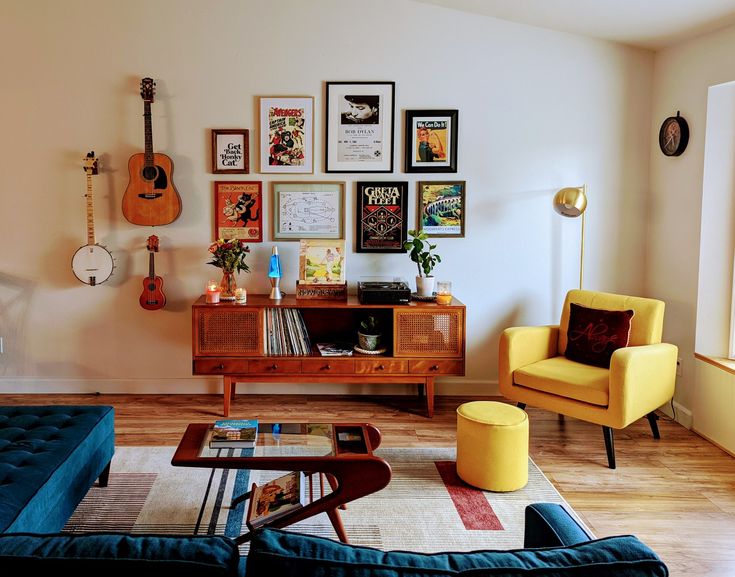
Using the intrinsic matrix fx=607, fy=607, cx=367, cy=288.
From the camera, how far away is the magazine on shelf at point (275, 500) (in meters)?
2.27

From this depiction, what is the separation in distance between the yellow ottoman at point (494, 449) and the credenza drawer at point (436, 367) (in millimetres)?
984

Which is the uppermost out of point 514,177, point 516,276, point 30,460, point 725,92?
point 725,92

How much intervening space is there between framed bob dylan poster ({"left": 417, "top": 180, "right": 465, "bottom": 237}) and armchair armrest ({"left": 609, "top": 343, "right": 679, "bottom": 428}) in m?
1.47

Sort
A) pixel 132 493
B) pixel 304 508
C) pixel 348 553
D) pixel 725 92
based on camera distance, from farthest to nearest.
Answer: pixel 725 92, pixel 132 493, pixel 304 508, pixel 348 553

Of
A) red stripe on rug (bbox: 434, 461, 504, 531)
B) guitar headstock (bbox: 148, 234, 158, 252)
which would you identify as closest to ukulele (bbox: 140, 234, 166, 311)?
guitar headstock (bbox: 148, 234, 158, 252)

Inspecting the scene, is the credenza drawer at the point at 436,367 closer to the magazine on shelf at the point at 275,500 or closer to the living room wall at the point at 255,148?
the living room wall at the point at 255,148

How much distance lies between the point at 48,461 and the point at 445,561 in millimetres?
1695

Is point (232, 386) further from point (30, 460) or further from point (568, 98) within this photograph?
point (568, 98)

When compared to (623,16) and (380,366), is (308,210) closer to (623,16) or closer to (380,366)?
(380,366)

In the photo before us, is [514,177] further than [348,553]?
Yes

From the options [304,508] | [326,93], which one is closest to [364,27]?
[326,93]

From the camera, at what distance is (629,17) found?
140 inches

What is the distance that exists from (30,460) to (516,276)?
3137 mm

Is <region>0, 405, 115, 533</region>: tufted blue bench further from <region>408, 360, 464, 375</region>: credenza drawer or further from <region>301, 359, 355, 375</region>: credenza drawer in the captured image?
<region>408, 360, 464, 375</region>: credenza drawer
